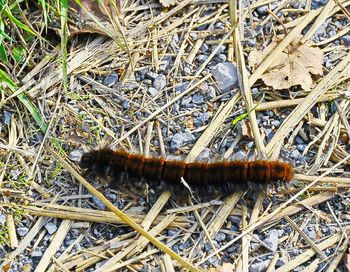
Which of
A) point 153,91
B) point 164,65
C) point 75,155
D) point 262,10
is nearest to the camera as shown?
point 75,155

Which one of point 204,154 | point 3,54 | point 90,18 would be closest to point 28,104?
point 3,54

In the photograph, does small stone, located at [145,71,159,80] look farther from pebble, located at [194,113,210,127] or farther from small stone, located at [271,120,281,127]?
small stone, located at [271,120,281,127]

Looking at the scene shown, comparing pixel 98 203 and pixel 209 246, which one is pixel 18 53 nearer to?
pixel 98 203

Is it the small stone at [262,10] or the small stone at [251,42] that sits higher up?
the small stone at [262,10]

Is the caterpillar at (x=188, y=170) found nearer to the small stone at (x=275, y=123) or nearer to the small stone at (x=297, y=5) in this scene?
the small stone at (x=275, y=123)

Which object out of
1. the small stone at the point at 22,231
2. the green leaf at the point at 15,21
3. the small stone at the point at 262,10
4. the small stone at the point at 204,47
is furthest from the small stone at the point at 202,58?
the small stone at the point at 22,231

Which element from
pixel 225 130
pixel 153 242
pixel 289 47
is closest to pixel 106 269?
pixel 153 242
